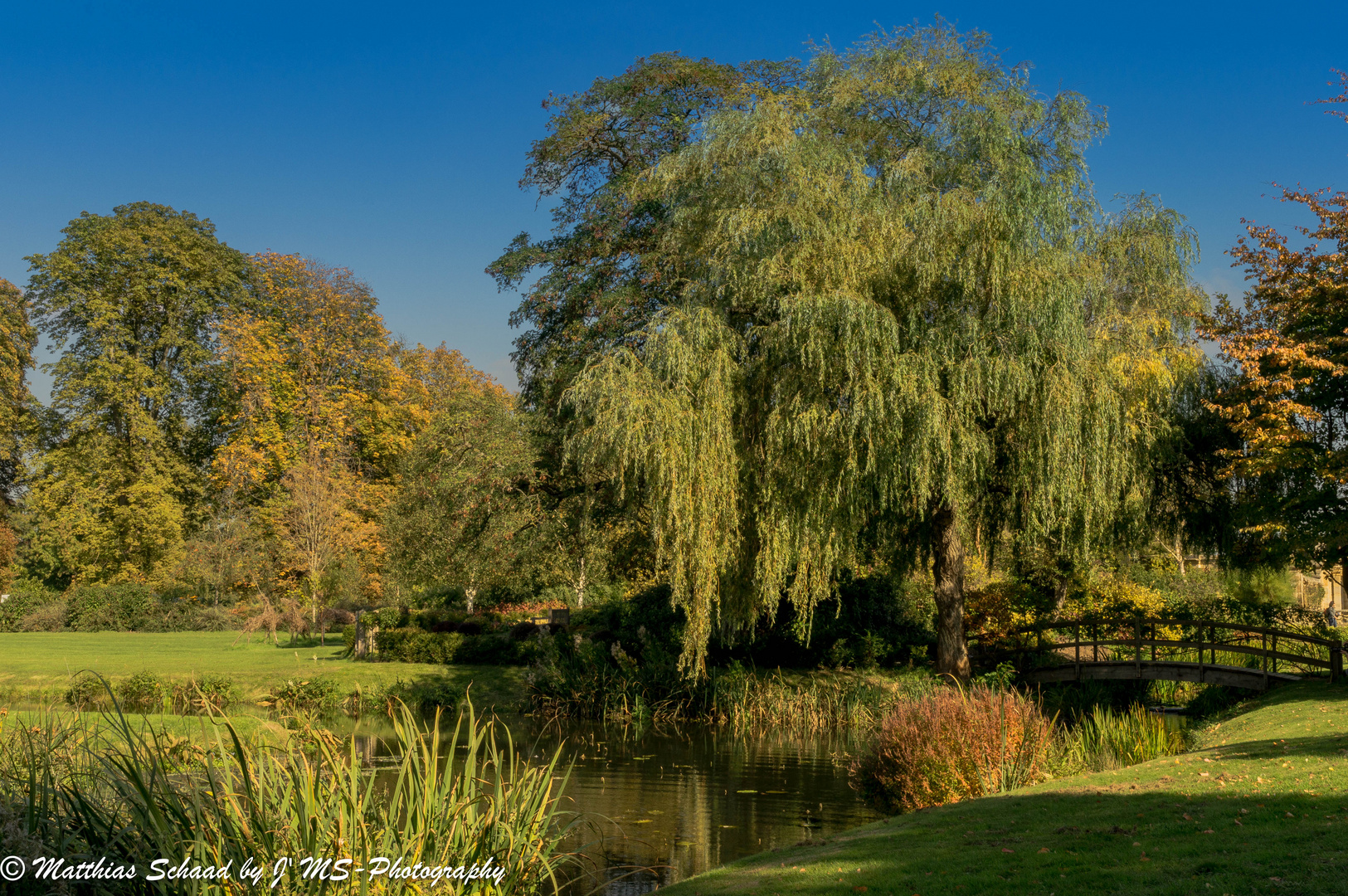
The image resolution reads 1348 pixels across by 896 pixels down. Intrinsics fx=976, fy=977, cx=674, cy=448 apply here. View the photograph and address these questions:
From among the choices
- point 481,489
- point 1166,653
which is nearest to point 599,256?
point 481,489

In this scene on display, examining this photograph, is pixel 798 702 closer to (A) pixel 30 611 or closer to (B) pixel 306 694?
(B) pixel 306 694

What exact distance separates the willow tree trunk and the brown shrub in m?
6.52

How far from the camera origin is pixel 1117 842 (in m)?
6.74

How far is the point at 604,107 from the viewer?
74.6 ft

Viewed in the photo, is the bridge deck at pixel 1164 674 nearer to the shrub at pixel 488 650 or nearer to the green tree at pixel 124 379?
the shrub at pixel 488 650

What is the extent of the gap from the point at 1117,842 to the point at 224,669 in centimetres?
2072

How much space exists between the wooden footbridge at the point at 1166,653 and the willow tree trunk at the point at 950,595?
2330 mm

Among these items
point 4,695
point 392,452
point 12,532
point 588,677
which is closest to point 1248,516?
point 588,677

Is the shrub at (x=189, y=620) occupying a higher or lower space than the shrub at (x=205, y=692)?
higher

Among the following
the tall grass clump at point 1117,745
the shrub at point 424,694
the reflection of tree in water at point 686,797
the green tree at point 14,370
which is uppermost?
the green tree at point 14,370

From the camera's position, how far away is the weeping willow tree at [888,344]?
14695 mm

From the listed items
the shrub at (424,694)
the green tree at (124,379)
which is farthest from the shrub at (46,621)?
the shrub at (424,694)

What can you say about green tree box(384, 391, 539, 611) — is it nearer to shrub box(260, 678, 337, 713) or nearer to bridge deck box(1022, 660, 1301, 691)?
shrub box(260, 678, 337, 713)

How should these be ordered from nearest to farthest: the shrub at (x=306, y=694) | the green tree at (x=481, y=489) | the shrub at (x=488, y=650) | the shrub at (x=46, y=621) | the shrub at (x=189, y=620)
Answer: the shrub at (x=306, y=694) → the green tree at (x=481, y=489) → the shrub at (x=488, y=650) → the shrub at (x=46, y=621) → the shrub at (x=189, y=620)
